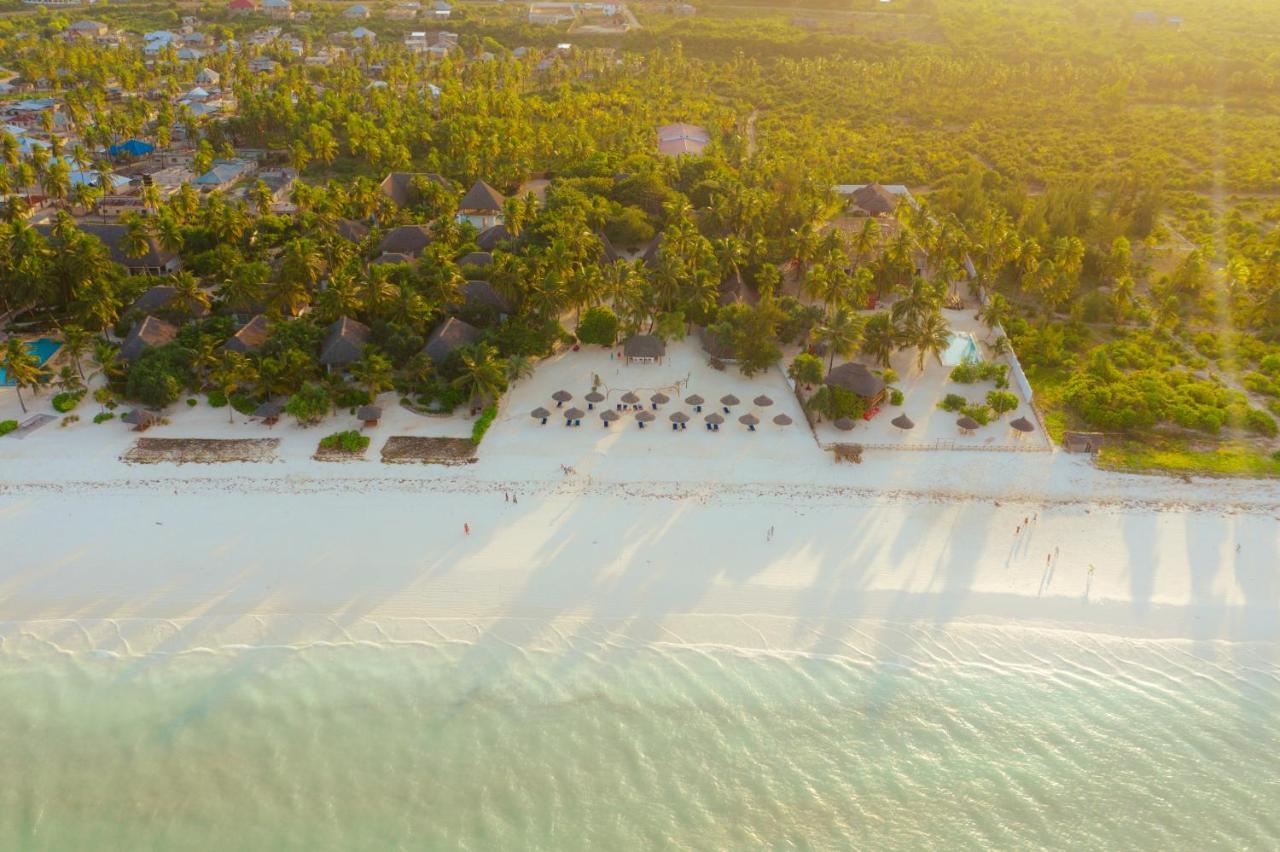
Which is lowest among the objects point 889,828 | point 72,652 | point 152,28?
point 889,828

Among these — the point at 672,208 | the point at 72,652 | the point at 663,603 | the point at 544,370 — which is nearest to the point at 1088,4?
the point at 672,208

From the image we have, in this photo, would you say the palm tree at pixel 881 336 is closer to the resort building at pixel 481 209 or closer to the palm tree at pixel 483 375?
the palm tree at pixel 483 375

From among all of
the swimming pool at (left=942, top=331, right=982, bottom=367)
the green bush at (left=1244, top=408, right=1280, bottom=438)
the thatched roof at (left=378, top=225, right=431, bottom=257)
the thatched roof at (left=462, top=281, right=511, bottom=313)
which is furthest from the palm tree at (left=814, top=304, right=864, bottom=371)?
the thatched roof at (left=378, top=225, right=431, bottom=257)

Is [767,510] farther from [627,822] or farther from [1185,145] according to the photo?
[1185,145]

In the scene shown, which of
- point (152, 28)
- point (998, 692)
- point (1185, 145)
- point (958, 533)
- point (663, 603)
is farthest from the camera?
point (152, 28)

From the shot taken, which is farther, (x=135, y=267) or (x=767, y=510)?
(x=135, y=267)

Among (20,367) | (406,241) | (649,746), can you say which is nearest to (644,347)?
(406,241)

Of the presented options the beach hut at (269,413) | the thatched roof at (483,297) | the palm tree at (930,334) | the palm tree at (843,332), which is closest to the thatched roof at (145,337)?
the beach hut at (269,413)

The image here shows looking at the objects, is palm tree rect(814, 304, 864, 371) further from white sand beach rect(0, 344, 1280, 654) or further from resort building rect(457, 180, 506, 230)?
resort building rect(457, 180, 506, 230)
